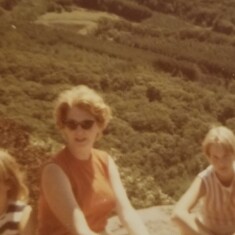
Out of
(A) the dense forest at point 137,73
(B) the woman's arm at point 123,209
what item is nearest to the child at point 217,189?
(B) the woman's arm at point 123,209

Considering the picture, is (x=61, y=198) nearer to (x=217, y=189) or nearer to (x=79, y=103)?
(x=79, y=103)

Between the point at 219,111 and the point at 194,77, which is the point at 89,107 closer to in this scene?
the point at 219,111

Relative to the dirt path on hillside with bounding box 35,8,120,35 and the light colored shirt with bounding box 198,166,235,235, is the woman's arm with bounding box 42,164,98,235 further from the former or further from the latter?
the dirt path on hillside with bounding box 35,8,120,35

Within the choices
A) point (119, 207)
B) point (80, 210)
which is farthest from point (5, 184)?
point (119, 207)

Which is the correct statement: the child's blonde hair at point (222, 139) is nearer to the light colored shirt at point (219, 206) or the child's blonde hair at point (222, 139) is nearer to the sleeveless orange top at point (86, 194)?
the light colored shirt at point (219, 206)

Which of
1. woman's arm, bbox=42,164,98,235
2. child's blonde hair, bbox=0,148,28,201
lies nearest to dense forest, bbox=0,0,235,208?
child's blonde hair, bbox=0,148,28,201

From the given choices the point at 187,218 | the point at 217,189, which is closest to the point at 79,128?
the point at 187,218
